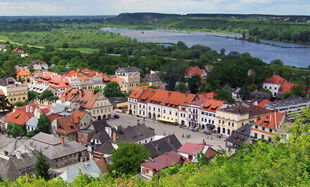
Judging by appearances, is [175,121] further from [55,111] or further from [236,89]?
[236,89]

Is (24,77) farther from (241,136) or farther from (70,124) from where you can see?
(241,136)

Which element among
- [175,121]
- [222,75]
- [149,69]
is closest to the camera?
[175,121]

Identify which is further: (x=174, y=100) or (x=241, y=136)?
(x=174, y=100)

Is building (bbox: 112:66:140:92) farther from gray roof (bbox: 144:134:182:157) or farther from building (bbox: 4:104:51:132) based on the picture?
gray roof (bbox: 144:134:182:157)

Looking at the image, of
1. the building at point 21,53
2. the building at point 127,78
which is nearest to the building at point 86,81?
the building at point 127,78

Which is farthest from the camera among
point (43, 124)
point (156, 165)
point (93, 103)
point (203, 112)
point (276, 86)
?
point (276, 86)

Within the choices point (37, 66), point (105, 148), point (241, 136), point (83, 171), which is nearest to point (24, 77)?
point (37, 66)

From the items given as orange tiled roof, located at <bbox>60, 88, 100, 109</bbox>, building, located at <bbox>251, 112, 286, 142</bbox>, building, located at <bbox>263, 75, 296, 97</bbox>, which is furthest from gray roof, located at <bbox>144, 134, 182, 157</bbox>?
building, located at <bbox>263, 75, 296, 97</bbox>

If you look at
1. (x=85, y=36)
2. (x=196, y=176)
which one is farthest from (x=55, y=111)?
(x=85, y=36)
